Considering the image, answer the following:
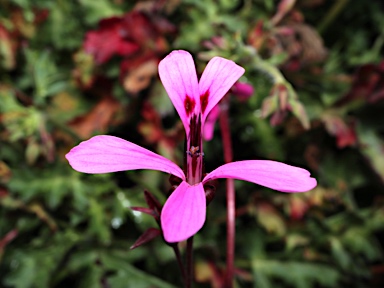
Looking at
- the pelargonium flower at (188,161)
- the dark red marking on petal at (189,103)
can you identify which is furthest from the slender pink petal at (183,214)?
the dark red marking on petal at (189,103)

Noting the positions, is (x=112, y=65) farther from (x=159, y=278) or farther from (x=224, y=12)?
(x=159, y=278)

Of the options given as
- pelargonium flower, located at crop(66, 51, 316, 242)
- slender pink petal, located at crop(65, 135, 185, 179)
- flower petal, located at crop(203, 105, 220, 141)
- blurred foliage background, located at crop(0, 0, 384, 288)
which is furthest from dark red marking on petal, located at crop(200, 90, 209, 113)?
blurred foliage background, located at crop(0, 0, 384, 288)

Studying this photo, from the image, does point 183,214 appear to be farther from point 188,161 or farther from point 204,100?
point 204,100

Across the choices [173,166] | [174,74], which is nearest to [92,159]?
[173,166]

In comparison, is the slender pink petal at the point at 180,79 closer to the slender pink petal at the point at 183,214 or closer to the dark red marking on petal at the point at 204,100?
the dark red marking on petal at the point at 204,100

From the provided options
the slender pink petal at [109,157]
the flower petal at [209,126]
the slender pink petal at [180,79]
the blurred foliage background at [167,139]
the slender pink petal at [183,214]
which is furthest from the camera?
the blurred foliage background at [167,139]

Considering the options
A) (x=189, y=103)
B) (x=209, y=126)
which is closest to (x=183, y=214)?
(x=189, y=103)

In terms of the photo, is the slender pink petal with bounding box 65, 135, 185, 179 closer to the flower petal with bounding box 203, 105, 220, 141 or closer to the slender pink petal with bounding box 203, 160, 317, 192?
the slender pink petal with bounding box 203, 160, 317, 192
